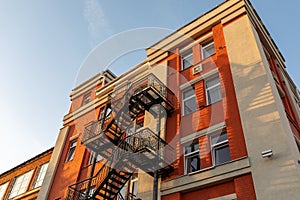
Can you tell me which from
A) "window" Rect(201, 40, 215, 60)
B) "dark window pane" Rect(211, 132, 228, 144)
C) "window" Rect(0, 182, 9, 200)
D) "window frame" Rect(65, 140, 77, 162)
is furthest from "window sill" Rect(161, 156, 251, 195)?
"window" Rect(0, 182, 9, 200)

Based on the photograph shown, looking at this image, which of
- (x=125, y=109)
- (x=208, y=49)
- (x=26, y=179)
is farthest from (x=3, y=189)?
(x=208, y=49)

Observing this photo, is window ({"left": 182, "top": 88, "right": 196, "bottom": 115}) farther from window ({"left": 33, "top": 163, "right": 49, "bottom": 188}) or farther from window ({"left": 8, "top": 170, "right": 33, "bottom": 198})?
window ({"left": 8, "top": 170, "right": 33, "bottom": 198})

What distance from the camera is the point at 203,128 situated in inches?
493

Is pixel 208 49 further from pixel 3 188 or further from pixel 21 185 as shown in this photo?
pixel 3 188

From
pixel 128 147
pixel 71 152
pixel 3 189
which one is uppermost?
pixel 71 152

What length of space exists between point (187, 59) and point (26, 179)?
16.9 meters

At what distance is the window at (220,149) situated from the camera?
1112 centimetres

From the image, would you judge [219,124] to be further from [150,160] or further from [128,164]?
[128,164]

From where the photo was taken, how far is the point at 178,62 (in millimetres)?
17156

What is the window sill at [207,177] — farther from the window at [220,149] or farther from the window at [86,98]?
the window at [86,98]

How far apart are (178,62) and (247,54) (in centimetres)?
485

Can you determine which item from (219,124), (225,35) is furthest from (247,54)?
(219,124)

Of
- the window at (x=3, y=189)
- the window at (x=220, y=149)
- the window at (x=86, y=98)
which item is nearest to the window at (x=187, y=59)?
the window at (x=220, y=149)

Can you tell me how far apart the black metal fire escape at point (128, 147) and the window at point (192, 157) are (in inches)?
28.9
